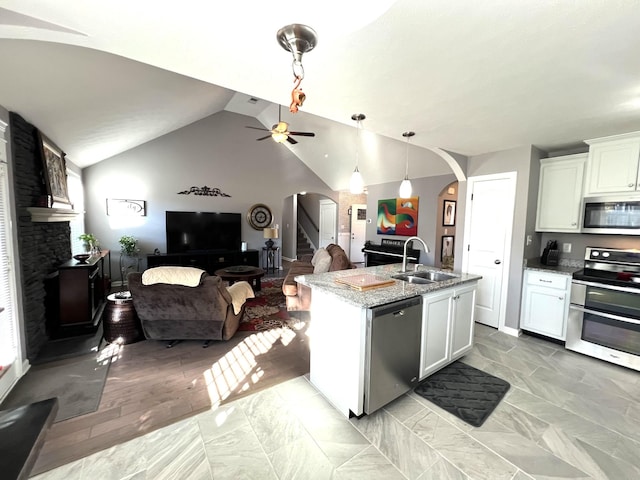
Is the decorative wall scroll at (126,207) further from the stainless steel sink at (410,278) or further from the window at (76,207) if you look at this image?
the stainless steel sink at (410,278)

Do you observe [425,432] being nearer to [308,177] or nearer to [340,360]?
[340,360]

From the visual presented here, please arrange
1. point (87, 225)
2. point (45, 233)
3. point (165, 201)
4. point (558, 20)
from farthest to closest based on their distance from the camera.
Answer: point (165, 201), point (87, 225), point (45, 233), point (558, 20)

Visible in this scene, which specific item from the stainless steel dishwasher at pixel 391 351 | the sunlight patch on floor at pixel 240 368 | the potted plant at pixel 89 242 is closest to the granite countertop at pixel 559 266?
the stainless steel dishwasher at pixel 391 351

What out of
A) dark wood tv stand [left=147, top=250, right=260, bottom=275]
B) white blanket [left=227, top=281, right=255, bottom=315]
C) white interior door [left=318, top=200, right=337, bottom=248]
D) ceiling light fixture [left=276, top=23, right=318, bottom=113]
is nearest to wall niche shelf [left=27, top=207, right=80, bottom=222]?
white blanket [left=227, top=281, right=255, bottom=315]

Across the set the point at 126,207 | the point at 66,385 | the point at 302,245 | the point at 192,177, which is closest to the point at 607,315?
the point at 66,385

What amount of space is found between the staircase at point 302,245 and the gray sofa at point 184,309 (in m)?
6.60

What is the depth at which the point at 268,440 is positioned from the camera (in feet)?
5.75

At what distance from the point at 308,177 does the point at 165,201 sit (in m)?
3.73

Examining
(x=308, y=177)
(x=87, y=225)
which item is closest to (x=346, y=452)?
(x=87, y=225)

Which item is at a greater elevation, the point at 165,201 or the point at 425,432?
the point at 165,201

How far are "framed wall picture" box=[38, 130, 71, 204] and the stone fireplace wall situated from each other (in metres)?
0.05

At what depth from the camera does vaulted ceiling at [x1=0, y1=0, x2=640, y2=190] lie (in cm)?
119

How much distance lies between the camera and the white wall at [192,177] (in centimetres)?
533

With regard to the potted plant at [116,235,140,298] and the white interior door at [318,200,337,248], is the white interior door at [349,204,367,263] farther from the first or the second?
the potted plant at [116,235,140,298]
